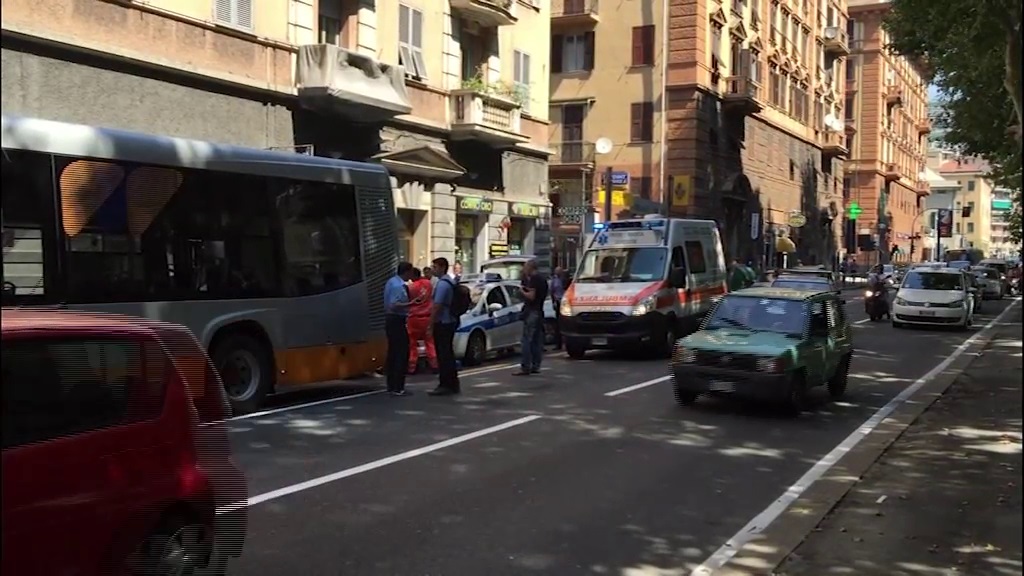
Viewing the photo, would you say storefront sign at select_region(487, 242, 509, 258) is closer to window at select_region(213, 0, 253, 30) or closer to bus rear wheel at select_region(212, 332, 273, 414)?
window at select_region(213, 0, 253, 30)

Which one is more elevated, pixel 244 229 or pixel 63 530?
pixel 244 229

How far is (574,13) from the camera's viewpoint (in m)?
43.6

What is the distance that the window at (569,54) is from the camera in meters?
44.5

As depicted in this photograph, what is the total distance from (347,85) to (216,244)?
11.1 m

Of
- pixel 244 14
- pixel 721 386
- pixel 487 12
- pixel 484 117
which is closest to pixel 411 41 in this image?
pixel 487 12

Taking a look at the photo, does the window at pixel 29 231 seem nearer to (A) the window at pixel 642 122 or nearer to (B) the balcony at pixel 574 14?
(A) the window at pixel 642 122

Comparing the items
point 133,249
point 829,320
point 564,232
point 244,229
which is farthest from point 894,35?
point 564,232

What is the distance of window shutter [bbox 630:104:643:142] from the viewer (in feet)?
142

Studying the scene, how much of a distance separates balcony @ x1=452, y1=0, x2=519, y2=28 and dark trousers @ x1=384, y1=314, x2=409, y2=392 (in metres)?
16.0

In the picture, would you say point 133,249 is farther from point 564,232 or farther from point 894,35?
point 564,232

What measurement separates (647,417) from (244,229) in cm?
526

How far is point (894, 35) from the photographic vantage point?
21.6 metres

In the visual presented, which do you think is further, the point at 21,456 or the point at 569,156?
the point at 569,156

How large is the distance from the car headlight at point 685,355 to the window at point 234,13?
41.9 feet
